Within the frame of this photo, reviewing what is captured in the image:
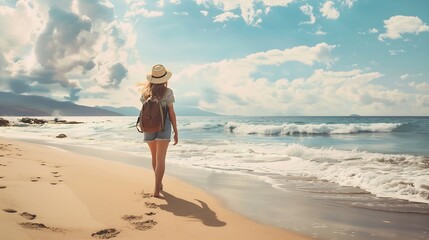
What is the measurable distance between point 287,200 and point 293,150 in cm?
784

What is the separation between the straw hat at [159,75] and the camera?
16.8 feet

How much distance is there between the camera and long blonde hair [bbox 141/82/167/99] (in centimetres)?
514

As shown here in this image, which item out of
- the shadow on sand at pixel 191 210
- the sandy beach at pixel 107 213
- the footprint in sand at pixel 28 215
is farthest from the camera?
the shadow on sand at pixel 191 210

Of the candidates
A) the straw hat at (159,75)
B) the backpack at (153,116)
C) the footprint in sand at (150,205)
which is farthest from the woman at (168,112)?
the footprint in sand at (150,205)

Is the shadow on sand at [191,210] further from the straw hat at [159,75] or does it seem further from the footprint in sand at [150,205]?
the straw hat at [159,75]

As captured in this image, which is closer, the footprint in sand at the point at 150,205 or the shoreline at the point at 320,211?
the shoreline at the point at 320,211

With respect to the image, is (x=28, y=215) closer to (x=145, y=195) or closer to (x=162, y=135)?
(x=145, y=195)

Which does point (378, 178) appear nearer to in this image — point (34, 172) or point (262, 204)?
point (262, 204)

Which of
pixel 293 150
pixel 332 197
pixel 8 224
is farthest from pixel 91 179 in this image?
pixel 293 150

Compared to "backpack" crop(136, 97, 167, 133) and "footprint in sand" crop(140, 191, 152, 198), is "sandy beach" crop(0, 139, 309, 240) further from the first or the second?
"backpack" crop(136, 97, 167, 133)

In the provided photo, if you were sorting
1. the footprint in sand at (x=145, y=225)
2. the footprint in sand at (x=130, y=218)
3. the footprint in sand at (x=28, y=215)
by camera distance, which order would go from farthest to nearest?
the footprint in sand at (x=130, y=218) < the footprint in sand at (x=145, y=225) < the footprint in sand at (x=28, y=215)

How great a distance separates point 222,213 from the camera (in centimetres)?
444

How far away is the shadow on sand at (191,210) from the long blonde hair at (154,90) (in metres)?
1.59

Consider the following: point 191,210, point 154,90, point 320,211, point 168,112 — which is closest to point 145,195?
point 191,210
